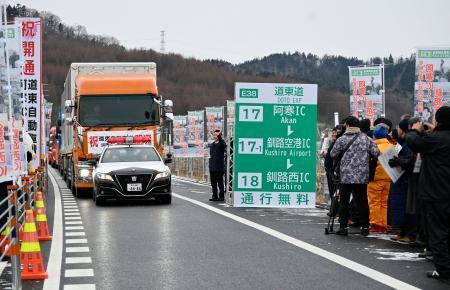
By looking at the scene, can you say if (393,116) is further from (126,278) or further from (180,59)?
(126,278)

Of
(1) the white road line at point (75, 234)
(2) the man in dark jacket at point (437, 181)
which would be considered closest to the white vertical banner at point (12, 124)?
(1) the white road line at point (75, 234)

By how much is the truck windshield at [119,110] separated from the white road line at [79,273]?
15011 mm

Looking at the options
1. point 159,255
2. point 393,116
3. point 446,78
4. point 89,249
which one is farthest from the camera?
point 393,116

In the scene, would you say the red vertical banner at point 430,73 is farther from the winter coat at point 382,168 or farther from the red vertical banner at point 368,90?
the winter coat at point 382,168

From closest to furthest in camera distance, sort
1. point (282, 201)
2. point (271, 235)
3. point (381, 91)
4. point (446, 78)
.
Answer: point (271, 235) < point (282, 201) < point (446, 78) < point (381, 91)

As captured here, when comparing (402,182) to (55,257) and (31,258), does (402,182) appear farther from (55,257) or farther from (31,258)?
(31,258)

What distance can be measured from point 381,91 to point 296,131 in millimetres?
9659

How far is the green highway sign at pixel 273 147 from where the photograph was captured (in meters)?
20.5

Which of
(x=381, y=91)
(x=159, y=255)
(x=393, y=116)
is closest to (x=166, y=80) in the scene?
(x=393, y=116)

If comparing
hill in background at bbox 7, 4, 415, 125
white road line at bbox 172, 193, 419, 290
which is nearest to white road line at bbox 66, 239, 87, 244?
white road line at bbox 172, 193, 419, 290

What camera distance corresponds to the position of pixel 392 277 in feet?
30.8

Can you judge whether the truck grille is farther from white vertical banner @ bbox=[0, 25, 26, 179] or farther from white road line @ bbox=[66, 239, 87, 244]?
white road line @ bbox=[66, 239, 87, 244]

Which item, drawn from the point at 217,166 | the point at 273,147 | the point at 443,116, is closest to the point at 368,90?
the point at 217,166

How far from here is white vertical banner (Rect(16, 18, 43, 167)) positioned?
2458cm
